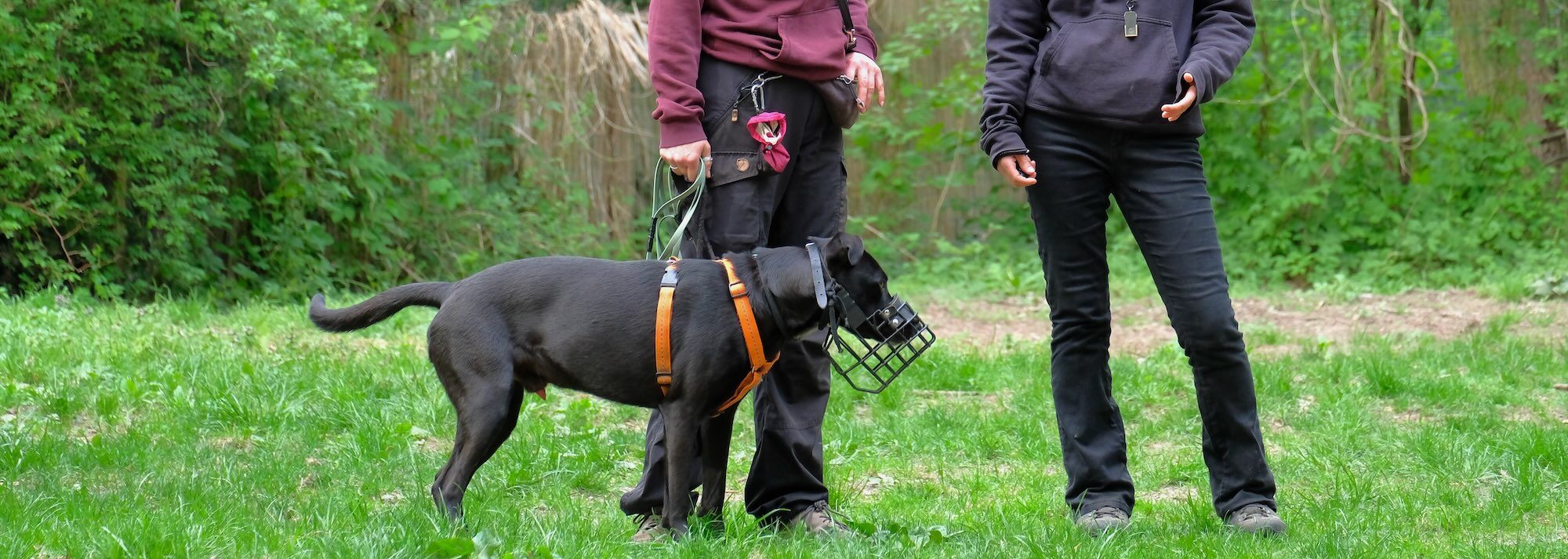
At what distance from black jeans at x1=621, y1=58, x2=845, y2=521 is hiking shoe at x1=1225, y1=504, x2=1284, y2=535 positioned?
1088mm

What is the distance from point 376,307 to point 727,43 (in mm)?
1122

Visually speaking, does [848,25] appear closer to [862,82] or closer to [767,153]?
[862,82]

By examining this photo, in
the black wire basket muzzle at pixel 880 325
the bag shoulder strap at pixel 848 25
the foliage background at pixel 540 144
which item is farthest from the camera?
the foliage background at pixel 540 144

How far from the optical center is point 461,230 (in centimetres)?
988

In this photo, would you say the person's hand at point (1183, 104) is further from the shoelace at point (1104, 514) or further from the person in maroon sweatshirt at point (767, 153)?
the shoelace at point (1104, 514)

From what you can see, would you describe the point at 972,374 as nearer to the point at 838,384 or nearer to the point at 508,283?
the point at 838,384

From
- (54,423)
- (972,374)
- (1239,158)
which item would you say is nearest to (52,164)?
(54,423)

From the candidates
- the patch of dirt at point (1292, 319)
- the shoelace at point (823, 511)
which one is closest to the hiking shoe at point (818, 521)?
the shoelace at point (823, 511)

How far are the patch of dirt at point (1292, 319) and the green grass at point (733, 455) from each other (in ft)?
1.57

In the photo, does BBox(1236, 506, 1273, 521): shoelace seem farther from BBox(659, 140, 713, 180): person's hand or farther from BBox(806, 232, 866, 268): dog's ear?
BBox(659, 140, 713, 180): person's hand

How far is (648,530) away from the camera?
3453 mm

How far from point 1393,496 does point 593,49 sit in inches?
300

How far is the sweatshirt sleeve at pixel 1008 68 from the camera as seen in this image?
3.45 m

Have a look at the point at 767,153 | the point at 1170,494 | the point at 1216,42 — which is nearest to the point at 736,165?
the point at 767,153
